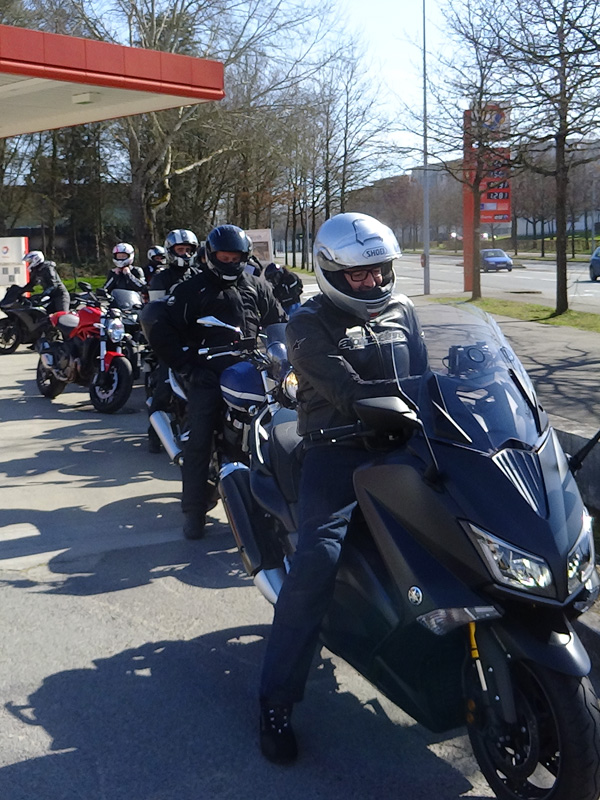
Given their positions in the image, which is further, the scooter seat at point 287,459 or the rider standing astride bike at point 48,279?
the rider standing astride bike at point 48,279

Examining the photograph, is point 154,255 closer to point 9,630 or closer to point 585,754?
point 9,630

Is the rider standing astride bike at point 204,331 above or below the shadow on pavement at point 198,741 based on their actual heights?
above

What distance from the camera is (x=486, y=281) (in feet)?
126

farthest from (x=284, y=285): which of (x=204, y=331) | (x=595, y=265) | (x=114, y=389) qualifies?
(x=595, y=265)

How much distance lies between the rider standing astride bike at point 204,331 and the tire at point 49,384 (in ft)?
18.5

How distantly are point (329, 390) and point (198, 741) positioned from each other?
1.33 meters

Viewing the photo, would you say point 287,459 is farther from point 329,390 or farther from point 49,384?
point 49,384

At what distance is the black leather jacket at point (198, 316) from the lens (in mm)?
5988

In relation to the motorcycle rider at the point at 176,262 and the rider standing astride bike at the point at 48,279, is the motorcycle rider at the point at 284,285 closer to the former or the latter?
the motorcycle rider at the point at 176,262

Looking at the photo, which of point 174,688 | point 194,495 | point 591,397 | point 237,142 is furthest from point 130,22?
point 174,688

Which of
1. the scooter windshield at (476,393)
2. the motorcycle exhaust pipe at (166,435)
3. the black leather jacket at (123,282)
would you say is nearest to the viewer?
the scooter windshield at (476,393)

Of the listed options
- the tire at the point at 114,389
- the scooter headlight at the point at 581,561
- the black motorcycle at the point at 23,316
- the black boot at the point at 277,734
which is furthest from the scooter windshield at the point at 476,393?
the black motorcycle at the point at 23,316

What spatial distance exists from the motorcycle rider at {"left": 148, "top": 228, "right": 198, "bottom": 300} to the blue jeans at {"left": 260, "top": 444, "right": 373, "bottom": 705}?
616cm

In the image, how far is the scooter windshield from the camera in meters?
2.92
